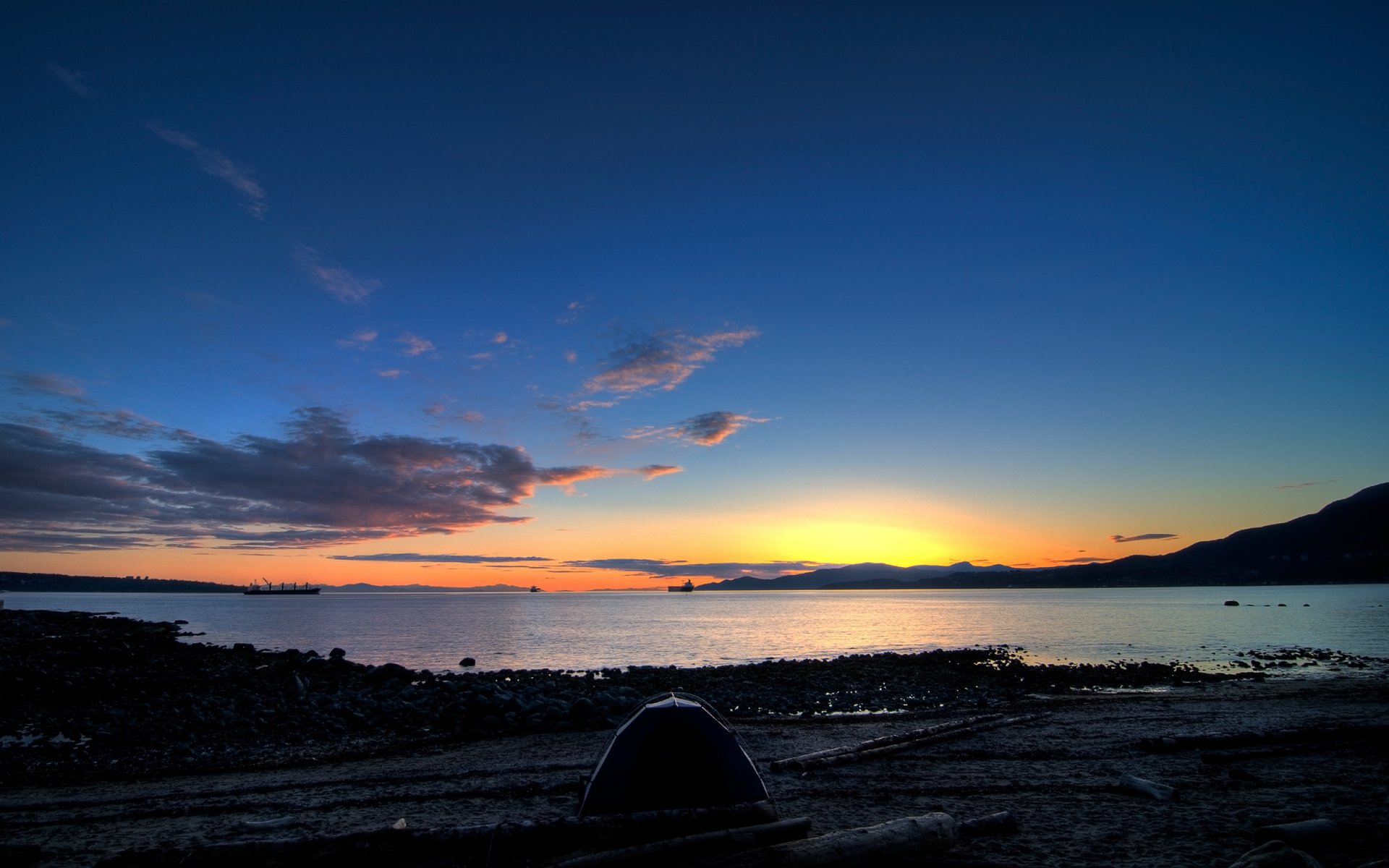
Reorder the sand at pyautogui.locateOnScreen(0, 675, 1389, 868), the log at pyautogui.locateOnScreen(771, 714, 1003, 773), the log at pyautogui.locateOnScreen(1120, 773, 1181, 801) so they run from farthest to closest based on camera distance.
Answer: the log at pyautogui.locateOnScreen(771, 714, 1003, 773), the log at pyautogui.locateOnScreen(1120, 773, 1181, 801), the sand at pyautogui.locateOnScreen(0, 675, 1389, 868)

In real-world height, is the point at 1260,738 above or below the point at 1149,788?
below

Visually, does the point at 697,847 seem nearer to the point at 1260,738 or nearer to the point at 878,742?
the point at 878,742

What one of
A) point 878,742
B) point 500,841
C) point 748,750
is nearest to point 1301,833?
point 878,742

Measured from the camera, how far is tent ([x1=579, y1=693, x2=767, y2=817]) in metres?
10.3

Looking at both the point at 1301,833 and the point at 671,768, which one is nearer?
the point at 1301,833

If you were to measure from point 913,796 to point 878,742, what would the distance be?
430 cm

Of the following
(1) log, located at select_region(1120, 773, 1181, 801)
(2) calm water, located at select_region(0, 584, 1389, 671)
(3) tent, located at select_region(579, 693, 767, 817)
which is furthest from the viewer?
(2) calm water, located at select_region(0, 584, 1389, 671)

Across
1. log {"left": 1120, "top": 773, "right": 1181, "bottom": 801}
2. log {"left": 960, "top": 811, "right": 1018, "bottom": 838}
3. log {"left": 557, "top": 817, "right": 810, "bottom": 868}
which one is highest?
log {"left": 557, "top": 817, "right": 810, "bottom": 868}

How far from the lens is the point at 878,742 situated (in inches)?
663

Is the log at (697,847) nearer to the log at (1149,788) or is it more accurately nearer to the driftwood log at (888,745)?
the driftwood log at (888,745)

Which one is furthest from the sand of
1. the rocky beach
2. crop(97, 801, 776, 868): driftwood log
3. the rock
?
the rock

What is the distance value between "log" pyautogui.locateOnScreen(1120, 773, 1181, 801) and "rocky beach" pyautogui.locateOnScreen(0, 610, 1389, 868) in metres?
0.13

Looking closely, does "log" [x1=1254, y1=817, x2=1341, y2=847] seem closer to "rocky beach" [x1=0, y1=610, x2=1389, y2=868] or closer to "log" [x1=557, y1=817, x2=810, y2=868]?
"rocky beach" [x1=0, y1=610, x2=1389, y2=868]

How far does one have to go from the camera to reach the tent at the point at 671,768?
33.9 ft
